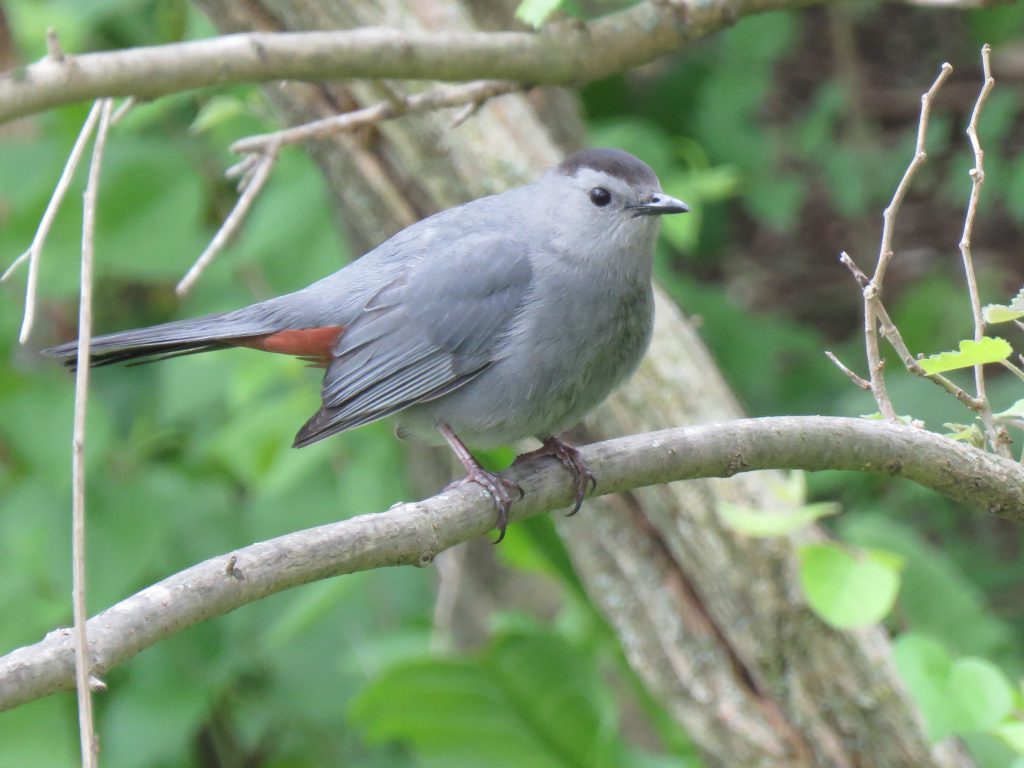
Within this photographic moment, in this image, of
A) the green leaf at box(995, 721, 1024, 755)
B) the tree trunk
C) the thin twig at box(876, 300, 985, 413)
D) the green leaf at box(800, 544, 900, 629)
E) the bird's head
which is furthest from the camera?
the tree trunk

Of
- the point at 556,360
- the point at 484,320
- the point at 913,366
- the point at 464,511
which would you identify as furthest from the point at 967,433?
the point at 484,320

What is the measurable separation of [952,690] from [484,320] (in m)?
1.32

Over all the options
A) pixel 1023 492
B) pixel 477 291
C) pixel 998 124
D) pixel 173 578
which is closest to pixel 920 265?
pixel 998 124

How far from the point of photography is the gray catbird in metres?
2.88

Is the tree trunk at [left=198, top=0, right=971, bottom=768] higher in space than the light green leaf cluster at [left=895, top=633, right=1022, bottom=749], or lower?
higher

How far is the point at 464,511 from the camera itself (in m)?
2.18

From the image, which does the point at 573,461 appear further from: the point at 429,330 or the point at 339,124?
the point at 339,124

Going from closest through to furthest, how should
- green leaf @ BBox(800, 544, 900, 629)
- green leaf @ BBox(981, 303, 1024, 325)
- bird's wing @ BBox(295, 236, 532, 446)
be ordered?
green leaf @ BBox(981, 303, 1024, 325), green leaf @ BBox(800, 544, 900, 629), bird's wing @ BBox(295, 236, 532, 446)

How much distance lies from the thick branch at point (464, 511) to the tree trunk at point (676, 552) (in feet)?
2.74

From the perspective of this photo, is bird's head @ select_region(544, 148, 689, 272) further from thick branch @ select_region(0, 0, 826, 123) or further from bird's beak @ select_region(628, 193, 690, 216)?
thick branch @ select_region(0, 0, 826, 123)

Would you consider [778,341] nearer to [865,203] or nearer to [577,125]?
[865,203]

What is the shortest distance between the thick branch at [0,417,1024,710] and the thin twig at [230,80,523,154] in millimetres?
930

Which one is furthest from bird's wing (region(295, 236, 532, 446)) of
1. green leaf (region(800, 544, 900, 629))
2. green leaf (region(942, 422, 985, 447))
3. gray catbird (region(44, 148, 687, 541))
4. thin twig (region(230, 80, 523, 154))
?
green leaf (region(942, 422, 985, 447))

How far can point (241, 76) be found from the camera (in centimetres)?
238
